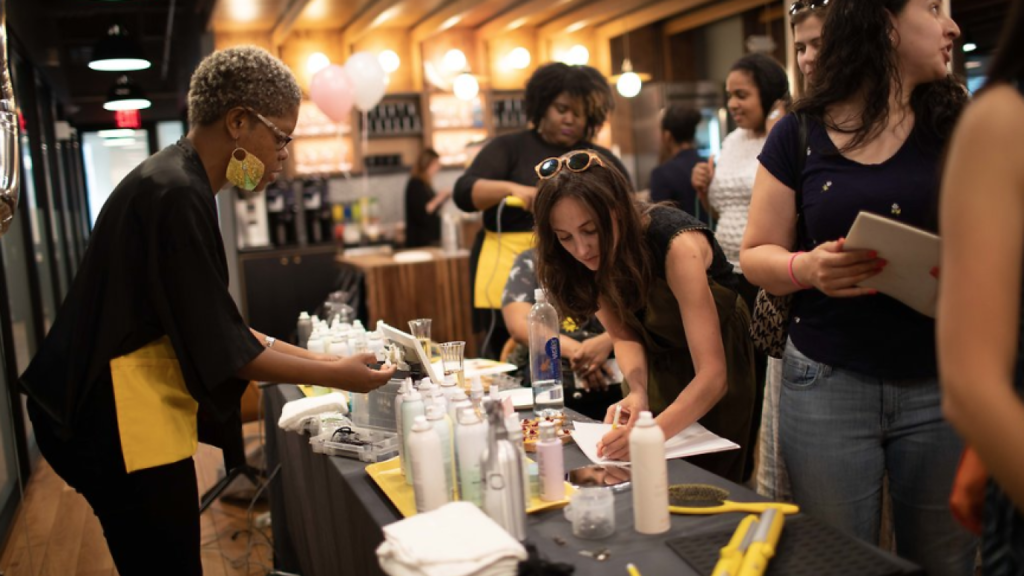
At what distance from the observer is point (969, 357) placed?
38.6 inches

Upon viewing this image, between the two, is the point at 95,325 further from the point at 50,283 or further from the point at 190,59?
the point at 190,59

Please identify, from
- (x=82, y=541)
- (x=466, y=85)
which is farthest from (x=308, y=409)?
(x=466, y=85)

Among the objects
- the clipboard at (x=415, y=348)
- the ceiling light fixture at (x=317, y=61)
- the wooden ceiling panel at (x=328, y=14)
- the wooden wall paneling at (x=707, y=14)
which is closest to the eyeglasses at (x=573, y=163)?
the clipboard at (x=415, y=348)

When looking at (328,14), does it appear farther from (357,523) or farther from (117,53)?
(357,523)

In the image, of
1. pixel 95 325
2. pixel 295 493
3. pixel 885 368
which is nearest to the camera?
pixel 885 368

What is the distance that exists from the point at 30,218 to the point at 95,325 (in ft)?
16.6

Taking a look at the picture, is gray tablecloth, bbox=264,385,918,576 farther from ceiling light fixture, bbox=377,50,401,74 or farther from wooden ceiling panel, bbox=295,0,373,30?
ceiling light fixture, bbox=377,50,401,74

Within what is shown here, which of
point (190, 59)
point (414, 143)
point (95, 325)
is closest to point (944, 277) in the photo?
point (95, 325)

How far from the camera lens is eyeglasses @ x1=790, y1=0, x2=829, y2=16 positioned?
6.83ft

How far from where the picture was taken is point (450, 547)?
4.76 ft

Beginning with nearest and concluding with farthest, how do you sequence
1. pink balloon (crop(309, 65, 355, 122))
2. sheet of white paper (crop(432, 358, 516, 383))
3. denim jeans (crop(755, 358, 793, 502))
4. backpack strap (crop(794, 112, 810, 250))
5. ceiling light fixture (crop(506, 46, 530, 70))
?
backpack strap (crop(794, 112, 810, 250)), denim jeans (crop(755, 358, 793, 502)), sheet of white paper (crop(432, 358, 516, 383)), pink balloon (crop(309, 65, 355, 122)), ceiling light fixture (crop(506, 46, 530, 70))

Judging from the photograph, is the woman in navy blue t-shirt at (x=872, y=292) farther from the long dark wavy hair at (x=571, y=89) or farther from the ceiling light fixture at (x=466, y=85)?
the ceiling light fixture at (x=466, y=85)

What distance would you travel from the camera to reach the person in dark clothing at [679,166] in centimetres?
516

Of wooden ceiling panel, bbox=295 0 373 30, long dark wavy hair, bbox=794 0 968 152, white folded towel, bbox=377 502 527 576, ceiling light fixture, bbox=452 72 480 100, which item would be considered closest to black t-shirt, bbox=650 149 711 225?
long dark wavy hair, bbox=794 0 968 152
